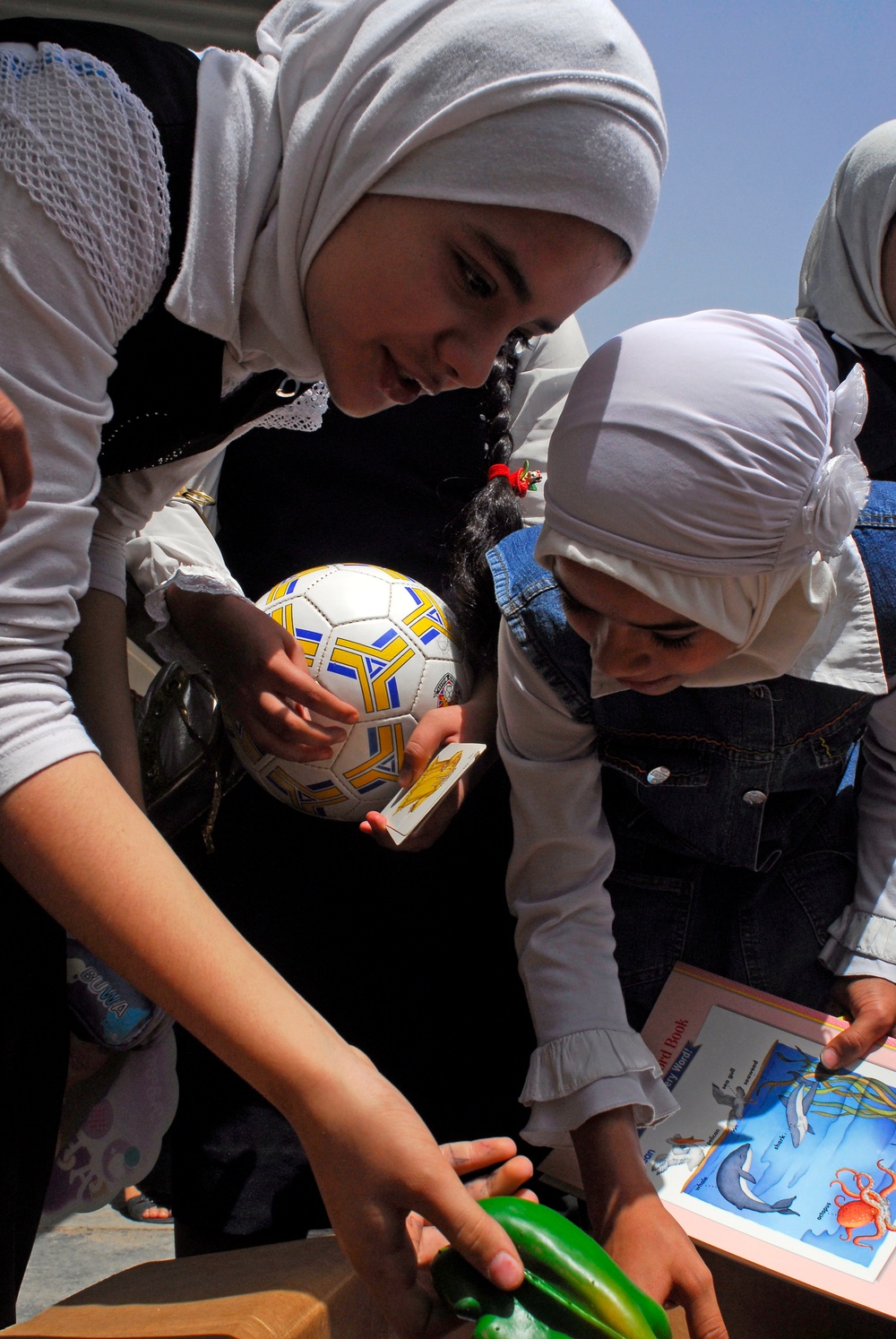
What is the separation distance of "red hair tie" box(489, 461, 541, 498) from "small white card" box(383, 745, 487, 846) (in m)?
0.72

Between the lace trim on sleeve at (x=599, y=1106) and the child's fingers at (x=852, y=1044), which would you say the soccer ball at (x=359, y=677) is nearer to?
the lace trim on sleeve at (x=599, y=1106)

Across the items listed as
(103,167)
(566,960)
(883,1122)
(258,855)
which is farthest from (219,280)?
(883,1122)

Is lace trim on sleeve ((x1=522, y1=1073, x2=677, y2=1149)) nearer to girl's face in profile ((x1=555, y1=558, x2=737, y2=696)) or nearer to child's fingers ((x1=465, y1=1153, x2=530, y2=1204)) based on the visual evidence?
child's fingers ((x1=465, y1=1153, x2=530, y2=1204))

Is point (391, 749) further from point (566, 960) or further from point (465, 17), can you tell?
point (465, 17)

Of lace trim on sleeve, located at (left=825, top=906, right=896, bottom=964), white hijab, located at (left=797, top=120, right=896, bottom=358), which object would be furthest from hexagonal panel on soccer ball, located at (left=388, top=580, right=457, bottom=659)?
white hijab, located at (left=797, top=120, right=896, bottom=358)

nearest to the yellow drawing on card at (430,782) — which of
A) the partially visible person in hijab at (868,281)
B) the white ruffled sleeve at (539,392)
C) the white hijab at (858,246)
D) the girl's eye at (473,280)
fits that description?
the girl's eye at (473,280)

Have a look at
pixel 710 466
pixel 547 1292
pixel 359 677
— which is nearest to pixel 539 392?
pixel 359 677

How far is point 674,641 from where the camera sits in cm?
141

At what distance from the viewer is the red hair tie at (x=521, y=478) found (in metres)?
2.13

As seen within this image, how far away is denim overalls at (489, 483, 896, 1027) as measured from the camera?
1.62m

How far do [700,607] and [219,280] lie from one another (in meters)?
0.71

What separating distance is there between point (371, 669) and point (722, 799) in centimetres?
61

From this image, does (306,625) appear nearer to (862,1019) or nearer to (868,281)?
(862,1019)

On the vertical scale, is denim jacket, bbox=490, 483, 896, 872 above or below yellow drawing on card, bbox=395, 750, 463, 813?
above
